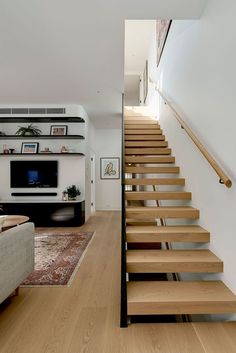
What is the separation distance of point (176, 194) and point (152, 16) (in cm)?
219

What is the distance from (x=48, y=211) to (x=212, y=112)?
465cm

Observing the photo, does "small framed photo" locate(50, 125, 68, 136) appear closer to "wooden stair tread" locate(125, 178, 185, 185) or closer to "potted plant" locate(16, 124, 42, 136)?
"potted plant" locate(16, 124, 42, 136)

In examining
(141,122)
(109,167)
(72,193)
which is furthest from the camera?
(109,167)

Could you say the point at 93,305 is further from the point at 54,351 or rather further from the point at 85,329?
the point at 54,351

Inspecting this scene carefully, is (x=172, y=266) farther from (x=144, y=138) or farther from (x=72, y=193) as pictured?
(x=72, y=193)

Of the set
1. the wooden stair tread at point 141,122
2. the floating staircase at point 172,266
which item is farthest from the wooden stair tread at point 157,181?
the wooden stair tread at point 141,122

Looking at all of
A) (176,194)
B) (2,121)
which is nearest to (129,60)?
(2,121)

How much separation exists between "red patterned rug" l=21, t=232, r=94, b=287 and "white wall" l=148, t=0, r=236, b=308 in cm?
177

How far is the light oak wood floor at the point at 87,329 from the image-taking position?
5.88 ft

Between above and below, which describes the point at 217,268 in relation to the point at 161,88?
below

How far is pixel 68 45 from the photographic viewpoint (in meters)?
3.67

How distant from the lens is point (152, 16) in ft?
9.82

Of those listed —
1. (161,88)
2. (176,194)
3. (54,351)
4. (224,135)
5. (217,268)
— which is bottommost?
(54,351)

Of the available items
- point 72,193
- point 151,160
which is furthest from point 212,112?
point 72,193
